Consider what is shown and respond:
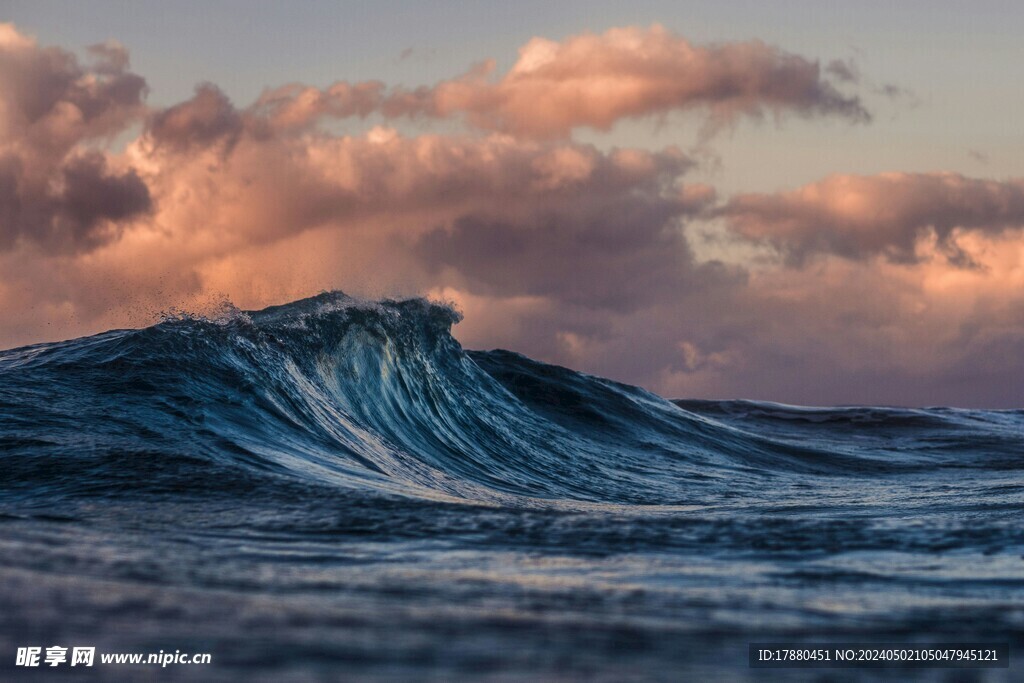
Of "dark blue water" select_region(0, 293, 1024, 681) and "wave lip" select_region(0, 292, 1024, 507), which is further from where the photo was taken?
"wave lip" select_region(0, 292, 1024, 507)

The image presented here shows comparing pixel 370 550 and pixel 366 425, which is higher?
pixel 366 425

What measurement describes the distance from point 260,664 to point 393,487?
5321 millimetres

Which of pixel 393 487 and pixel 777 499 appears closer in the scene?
pixel 393 487

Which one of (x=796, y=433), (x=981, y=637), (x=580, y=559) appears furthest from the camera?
(x=796, y=433)

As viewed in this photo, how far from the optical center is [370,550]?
463 cm

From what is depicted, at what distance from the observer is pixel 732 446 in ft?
66.4

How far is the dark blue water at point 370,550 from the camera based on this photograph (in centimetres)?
288

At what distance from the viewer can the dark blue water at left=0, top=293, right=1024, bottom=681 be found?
2.88 metres

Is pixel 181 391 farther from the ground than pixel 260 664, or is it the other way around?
pixel 181 391

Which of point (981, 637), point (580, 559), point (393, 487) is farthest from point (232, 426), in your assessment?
point (981, 637)

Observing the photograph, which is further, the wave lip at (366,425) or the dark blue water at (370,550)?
the wave lip at (366,425)

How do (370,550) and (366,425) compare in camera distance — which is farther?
(366,425)

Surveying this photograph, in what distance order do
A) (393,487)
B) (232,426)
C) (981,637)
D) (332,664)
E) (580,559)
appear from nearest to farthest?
(332,664), (981,637), (580,559), (393,487), (232,426)

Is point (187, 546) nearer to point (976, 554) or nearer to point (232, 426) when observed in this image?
point (976, 554)
